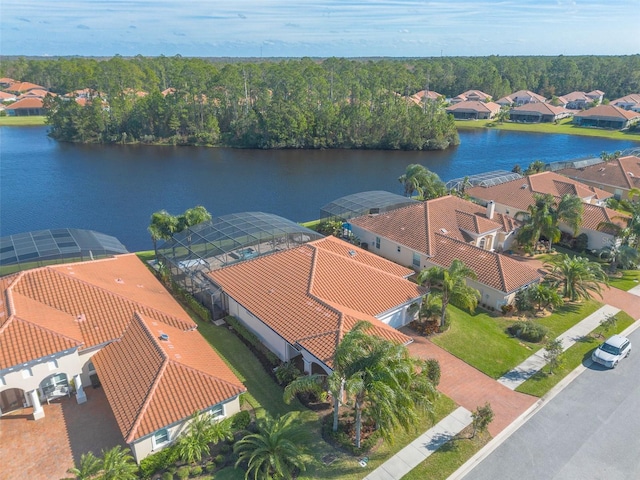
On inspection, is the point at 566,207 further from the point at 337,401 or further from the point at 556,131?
the point at 556,131

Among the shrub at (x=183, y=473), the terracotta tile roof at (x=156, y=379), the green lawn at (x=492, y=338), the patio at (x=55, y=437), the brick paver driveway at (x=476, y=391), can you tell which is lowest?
the patio at (x=55, y=437)

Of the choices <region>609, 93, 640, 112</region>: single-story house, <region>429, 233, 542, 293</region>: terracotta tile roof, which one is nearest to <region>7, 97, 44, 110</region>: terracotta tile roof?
<region>429, 233, 542, 293</region>: terracotta tile roof

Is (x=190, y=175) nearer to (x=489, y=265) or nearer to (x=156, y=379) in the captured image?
(x=489, y=265)

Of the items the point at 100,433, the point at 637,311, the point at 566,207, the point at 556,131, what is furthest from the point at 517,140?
the point at 100,433

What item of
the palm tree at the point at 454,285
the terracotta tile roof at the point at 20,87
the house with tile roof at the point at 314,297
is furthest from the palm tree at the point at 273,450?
the terracotta tile roof at the point at 20,87

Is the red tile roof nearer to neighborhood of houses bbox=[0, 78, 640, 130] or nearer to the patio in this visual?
the patio

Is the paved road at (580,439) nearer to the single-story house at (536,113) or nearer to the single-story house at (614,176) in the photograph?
the single-story house at (614,176)
